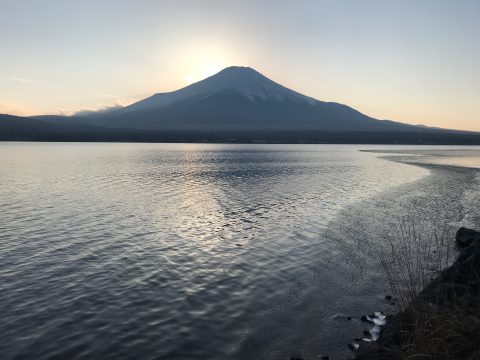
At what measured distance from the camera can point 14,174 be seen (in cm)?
6850

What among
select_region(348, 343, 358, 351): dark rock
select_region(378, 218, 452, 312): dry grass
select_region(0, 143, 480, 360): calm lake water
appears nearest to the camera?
select_region(348, 343, 358, 351): dark rock

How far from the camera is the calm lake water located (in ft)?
46.6

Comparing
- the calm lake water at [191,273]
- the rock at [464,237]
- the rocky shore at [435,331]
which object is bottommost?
the calm lake water at [191,273]

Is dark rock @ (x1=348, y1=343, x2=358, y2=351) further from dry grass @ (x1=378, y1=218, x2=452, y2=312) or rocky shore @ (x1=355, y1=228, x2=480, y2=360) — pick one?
dry grass @ (x1=378, y1=218, x2=452, y2=312)

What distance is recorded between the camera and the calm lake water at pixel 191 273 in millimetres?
14203

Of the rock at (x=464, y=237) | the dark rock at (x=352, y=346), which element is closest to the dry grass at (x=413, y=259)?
the rock at (x=464, y=237)

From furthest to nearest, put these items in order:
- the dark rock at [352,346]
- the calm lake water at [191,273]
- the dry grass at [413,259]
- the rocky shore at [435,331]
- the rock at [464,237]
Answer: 1. the rock at [464,237]
2. the dry grass at [413,259]
3. the calm lake water at [191,273]
4. the dark rock at [352,346]
5. the rocky shore at [435,331]

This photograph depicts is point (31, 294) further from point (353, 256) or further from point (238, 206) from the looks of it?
point (238, 206)

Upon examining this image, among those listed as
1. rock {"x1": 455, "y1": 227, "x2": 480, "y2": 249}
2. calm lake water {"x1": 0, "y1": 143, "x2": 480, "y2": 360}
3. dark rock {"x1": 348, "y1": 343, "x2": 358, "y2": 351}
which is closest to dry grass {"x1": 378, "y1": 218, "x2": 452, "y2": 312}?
rock {"x1": 455, "y1": 227, "x2": 480, "y2": 249}

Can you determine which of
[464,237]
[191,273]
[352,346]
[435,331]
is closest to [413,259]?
[464,237]

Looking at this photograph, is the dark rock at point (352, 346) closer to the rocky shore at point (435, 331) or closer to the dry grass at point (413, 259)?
the rocky shore at point (435, 331)

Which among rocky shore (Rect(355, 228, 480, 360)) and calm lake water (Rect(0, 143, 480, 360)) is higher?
rocky shore (Rect(355, 228, 480, 360))

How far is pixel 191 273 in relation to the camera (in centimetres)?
2112

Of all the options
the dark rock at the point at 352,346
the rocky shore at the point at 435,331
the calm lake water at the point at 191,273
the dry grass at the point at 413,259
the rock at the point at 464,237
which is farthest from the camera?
the rock at the point at 464,237
